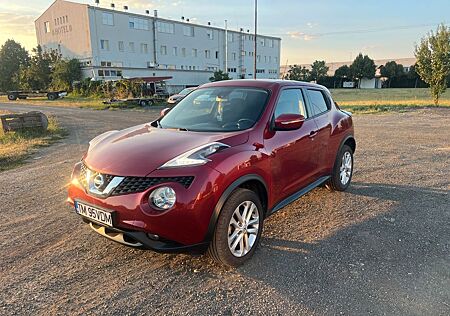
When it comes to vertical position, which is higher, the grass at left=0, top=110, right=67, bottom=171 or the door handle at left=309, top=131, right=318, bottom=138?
the door handle at left=309, top=131, right=318, bottom=138

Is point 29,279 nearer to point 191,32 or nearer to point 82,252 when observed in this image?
point 82,252

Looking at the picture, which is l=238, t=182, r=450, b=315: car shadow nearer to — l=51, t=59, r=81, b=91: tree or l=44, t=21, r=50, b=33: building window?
l=51, t=59, r=81, b=91: tree

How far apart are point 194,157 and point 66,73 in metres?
47.3

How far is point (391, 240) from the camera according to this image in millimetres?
3717

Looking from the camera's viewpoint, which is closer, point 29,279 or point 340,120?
point 29,279

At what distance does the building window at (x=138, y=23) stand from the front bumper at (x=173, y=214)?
166 ft

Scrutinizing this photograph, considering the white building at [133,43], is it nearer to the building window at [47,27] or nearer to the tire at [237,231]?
the building window at [47,27]

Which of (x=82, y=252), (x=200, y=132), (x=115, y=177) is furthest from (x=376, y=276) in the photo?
(x=82, y=252)

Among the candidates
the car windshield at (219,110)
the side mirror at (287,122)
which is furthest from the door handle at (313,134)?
the car windshield at (219,110)

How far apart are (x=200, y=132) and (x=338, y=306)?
2.04 metres

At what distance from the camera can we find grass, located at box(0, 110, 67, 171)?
308 inches

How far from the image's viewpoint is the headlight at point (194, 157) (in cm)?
286

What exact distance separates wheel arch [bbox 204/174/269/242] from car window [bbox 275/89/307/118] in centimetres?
86

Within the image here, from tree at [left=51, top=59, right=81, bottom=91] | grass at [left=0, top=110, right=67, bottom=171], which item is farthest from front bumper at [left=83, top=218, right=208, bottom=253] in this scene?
tree at [left=51, top=59, right=81, bottom=91]
